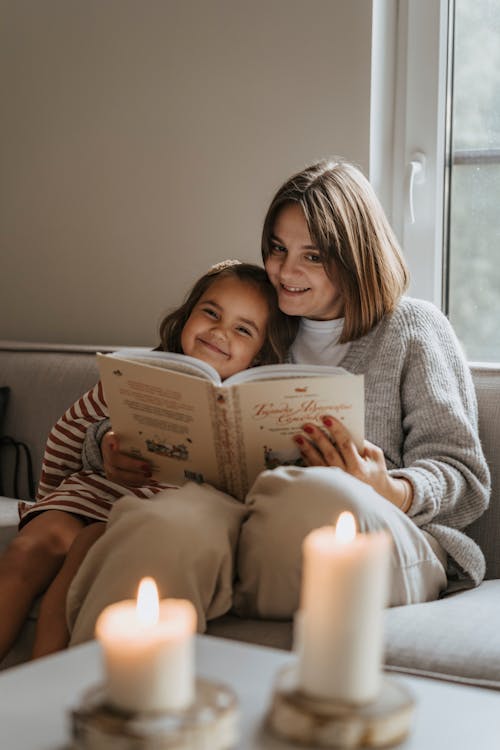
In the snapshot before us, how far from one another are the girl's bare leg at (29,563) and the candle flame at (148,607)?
0.81 meters

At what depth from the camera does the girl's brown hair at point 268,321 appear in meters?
1.81

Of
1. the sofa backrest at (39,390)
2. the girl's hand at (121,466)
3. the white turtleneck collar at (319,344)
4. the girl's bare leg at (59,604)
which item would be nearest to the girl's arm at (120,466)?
the girl's hand at (121,466)

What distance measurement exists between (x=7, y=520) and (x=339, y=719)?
1368 mm

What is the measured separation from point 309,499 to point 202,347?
0.50 m

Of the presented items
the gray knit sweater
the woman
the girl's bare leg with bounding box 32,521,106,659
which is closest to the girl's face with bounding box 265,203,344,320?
the woman

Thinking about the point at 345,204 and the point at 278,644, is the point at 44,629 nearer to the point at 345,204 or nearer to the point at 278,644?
the point at 278,644

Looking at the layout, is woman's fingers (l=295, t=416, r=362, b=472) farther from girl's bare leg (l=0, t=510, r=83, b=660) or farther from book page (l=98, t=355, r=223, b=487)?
girl's bare leg (l=0, t=510, r=83, b=660)

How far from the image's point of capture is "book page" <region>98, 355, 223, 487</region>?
1461 mm

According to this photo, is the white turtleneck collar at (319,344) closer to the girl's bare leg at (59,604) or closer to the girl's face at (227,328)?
the girl's face at (227,328)

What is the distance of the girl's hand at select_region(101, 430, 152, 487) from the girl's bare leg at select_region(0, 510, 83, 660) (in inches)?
3.9

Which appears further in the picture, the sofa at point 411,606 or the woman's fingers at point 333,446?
the woman's fingers at point 333,446

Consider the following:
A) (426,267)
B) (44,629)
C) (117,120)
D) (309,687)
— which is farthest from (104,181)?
(309,687)

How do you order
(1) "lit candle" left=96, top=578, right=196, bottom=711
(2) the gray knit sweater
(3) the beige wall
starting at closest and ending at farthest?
(1) "lit candle" left=96, top=578, right=196, bottom=711 < (2) the gray knit sweater < (3) the beige wall

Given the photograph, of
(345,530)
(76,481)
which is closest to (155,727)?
(345,530)
